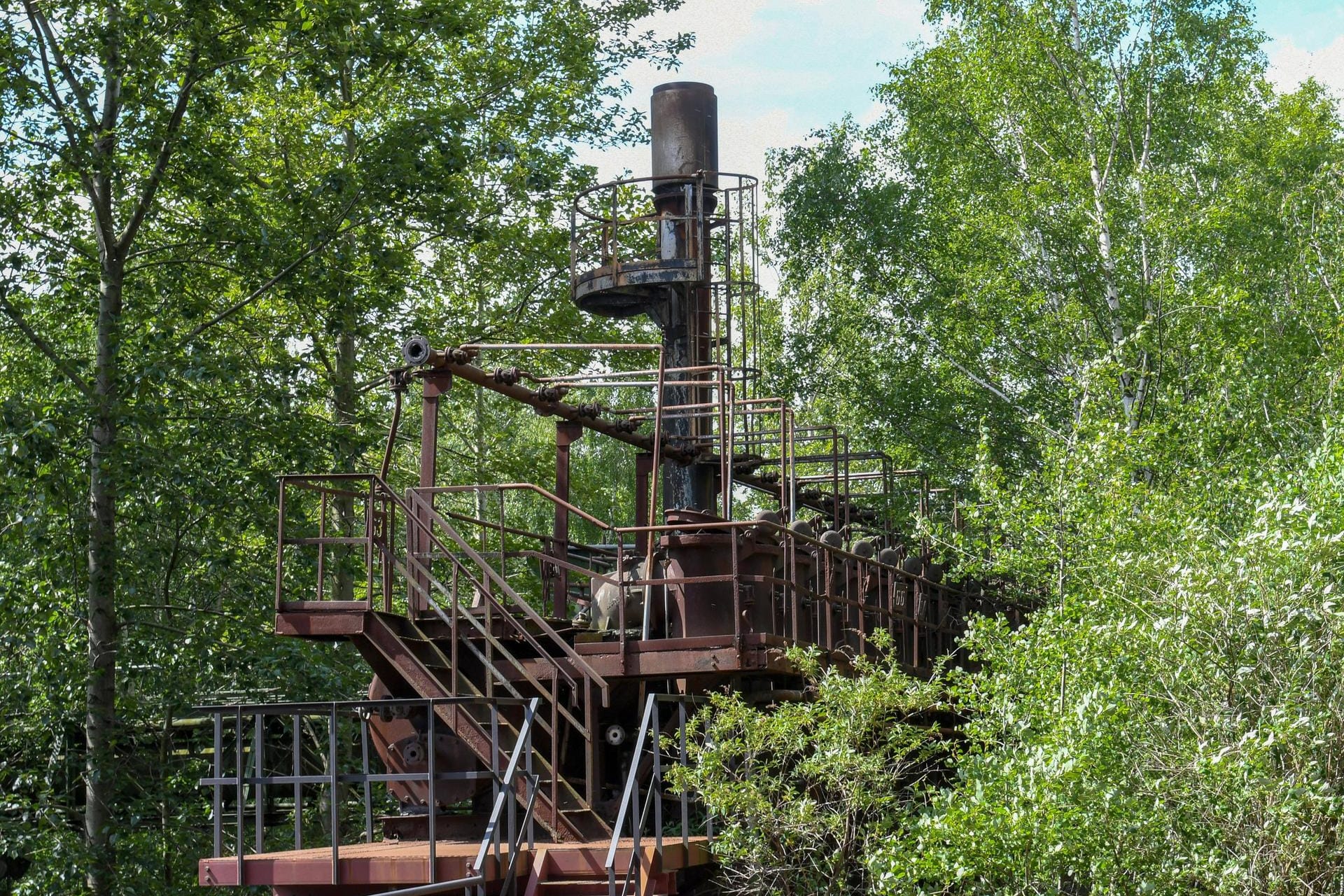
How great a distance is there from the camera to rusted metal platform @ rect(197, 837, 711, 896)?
10961 mm

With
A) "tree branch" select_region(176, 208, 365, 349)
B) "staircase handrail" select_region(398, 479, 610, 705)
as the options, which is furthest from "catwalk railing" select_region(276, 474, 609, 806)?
"tree branch" select_region(176, 208, 365, 349)

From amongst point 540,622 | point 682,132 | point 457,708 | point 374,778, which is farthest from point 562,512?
point 682,132

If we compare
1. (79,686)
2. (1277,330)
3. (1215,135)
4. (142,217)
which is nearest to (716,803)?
(79,686)

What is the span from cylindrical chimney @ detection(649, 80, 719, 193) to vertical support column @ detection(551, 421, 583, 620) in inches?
271

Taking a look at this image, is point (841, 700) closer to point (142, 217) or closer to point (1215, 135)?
point (142, 217)

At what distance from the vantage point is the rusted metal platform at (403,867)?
36.0 feet

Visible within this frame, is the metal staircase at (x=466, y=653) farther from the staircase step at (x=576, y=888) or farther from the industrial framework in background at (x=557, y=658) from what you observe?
the staircase step at (x=576, y=888)

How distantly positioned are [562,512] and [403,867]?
18.3 ft

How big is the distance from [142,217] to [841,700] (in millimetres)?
10936

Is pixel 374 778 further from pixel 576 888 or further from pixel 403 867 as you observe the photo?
pixel 576 888

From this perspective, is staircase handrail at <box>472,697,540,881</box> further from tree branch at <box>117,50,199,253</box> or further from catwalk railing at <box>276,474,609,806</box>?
tree branch at <box>117,50,199,253</box>

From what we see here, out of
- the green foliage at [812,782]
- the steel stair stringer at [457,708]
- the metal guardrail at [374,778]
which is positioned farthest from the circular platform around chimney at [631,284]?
the metal guardrail at [374,778]

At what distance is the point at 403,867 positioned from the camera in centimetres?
1102

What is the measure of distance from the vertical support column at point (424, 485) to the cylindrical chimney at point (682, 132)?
351 inches
